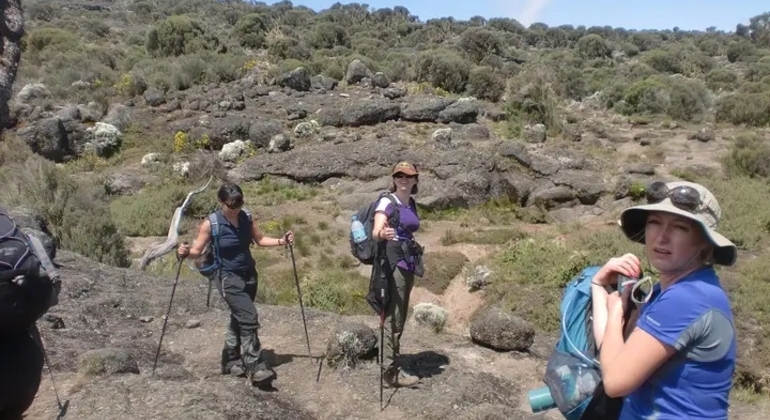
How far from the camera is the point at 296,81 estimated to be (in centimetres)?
2534

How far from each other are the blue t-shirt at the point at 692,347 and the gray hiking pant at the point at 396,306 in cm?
306

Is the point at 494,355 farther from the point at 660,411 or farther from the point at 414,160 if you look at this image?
the point at 414,160

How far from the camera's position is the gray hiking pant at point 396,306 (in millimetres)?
4957

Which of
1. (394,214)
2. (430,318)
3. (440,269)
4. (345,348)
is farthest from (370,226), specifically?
(440,269)

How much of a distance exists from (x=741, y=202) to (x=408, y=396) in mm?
10641

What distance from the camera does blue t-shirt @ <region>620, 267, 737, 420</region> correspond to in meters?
1.83

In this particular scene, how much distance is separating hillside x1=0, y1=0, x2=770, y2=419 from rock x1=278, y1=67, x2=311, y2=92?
0.25 ft

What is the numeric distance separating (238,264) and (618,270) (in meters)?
3.41

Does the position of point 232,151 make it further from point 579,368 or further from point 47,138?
point 579,368

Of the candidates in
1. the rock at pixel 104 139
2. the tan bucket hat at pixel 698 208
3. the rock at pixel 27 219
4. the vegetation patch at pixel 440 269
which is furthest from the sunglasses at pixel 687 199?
the rock at pixel 104 139

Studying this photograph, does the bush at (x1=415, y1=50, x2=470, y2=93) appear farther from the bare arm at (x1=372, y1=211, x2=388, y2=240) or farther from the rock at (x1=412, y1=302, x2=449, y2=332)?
the bare arm at (x1=372, y1=211, x2=388, y2=240)

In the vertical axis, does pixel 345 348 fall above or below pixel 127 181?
above

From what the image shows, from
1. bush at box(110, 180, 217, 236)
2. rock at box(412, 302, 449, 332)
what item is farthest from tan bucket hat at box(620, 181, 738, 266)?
bush at box(110, 180, 217, 236)

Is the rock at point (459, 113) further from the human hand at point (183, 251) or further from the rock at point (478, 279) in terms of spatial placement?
the human hand at point (183, 251)
